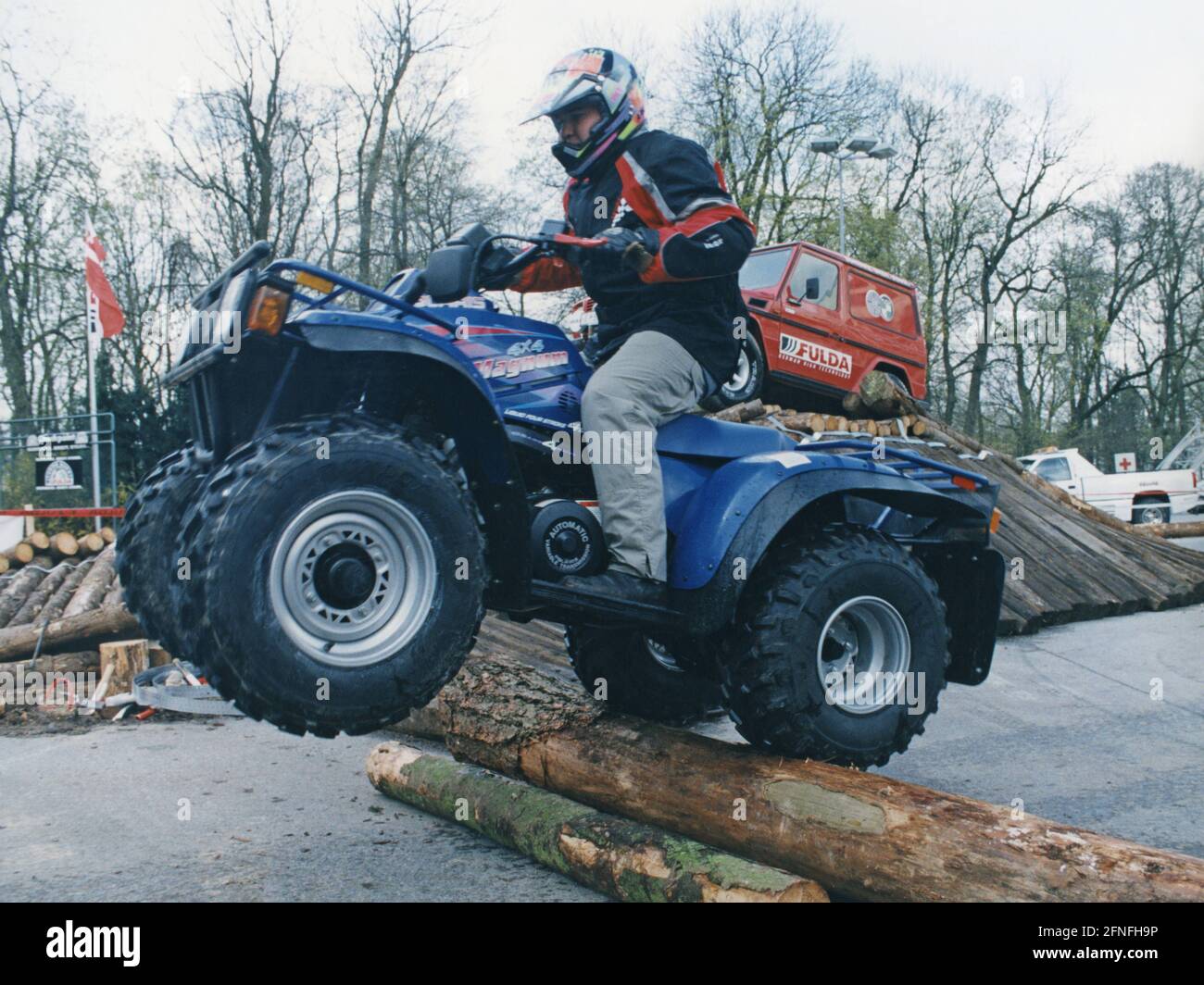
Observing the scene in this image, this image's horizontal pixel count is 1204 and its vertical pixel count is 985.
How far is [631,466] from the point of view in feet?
12.5

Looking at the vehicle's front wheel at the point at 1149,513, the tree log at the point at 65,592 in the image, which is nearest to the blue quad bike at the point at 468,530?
the tree log at the point at 65,592

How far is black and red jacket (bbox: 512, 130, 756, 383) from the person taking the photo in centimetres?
389

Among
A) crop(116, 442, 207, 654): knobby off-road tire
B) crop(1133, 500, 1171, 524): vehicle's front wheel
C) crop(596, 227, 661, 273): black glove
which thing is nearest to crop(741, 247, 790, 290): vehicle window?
crop(596, 227, 661, 273): black glove

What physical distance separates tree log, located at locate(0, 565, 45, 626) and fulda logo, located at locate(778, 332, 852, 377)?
830 centimetres

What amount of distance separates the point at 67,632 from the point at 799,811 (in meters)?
7.05

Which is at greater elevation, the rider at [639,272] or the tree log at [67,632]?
the rider at [639,272]

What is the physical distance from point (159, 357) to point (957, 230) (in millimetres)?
26887

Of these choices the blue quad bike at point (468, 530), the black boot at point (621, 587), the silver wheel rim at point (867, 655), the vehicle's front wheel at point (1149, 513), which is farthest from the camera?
the vehicle's front wheel at point (1149, 513)

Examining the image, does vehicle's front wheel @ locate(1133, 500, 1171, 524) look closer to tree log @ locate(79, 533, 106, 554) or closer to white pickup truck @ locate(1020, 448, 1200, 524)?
white pickup truck @ locate(1020, 448, 1200, 524)

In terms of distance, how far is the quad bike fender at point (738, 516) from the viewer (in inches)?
154

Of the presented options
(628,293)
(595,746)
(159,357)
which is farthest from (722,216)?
(159,357)

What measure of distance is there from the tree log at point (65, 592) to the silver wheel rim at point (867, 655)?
716cm
